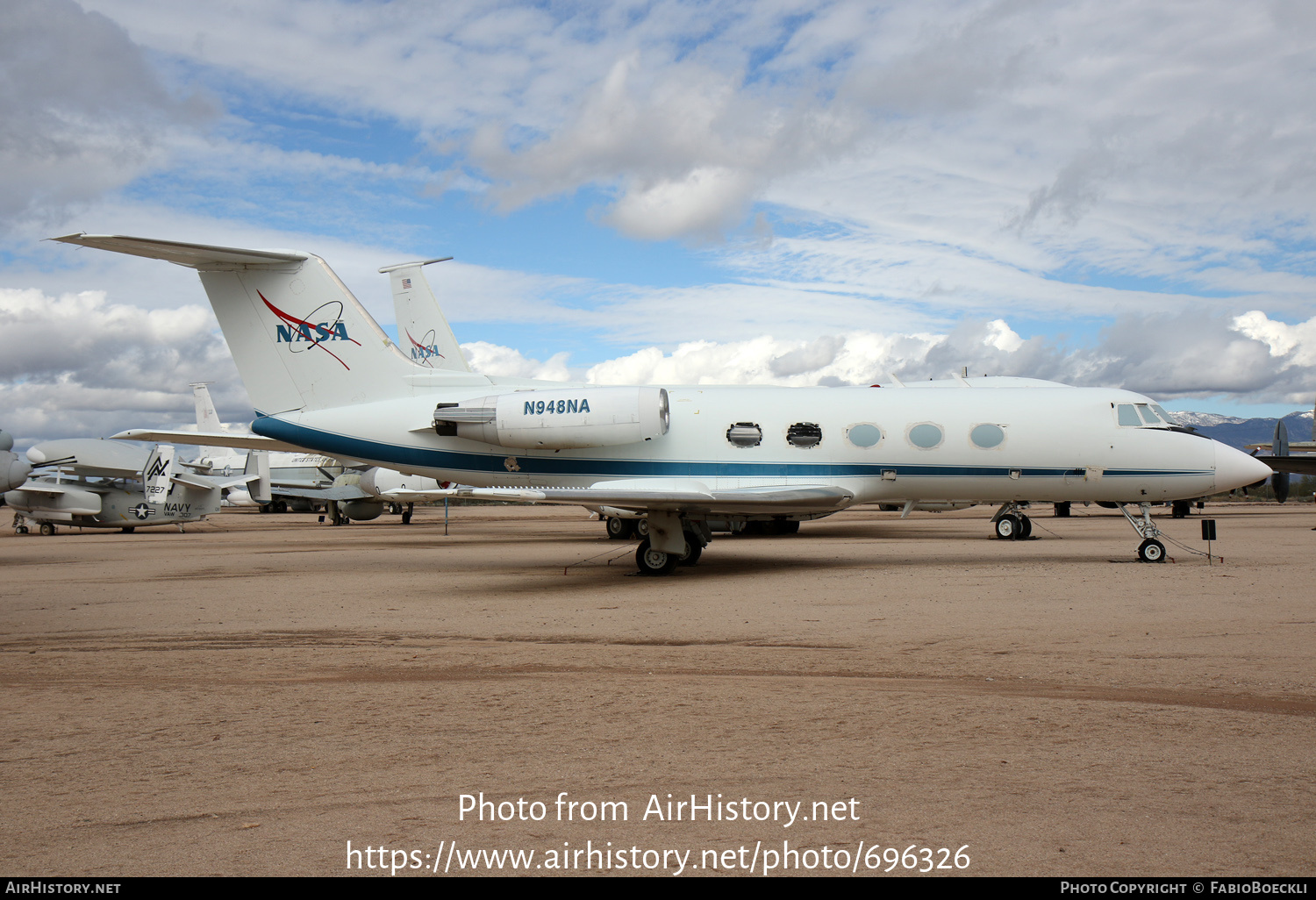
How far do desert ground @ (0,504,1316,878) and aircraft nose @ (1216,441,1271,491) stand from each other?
267 centimetres

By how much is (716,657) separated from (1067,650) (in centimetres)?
303

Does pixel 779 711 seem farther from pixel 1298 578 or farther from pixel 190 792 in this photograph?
pixel 1298 578

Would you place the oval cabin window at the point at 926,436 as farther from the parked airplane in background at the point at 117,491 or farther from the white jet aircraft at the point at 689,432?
the parked airplane in background at the point at 117,491

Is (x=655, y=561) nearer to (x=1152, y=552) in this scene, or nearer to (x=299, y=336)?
(x=299, y=336)

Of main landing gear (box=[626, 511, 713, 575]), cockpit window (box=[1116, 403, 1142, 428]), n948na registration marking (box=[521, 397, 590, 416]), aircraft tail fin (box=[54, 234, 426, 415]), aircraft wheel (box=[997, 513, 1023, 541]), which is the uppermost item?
aircraft tail fin (box=[54, 234, 426, 415])

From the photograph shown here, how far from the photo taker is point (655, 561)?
45.4ft

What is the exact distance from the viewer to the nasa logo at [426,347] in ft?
73.5

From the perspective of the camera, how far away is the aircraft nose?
→ 47.0 ft

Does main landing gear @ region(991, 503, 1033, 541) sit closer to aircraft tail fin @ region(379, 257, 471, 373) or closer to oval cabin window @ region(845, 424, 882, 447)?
oval cabin window @ region(845, 424, 882, 447)

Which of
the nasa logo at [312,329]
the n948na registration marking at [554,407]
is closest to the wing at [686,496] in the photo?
the n948na registration marking at [554,407]

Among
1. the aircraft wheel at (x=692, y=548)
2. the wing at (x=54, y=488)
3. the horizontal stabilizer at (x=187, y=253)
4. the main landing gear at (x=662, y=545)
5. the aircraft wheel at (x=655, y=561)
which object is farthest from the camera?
the wing at (x=54, y=488)

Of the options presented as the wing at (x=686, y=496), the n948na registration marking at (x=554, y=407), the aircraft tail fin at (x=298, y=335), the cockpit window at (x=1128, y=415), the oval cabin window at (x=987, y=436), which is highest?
the aircraft tail fin at (x=298, y=335)

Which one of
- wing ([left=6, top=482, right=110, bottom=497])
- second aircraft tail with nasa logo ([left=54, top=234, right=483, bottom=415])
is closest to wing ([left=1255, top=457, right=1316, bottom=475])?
second aircraft tail with nasa logo ([left=54, top=234, right=483, bottom=415])

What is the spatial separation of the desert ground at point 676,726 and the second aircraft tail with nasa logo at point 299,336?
4330 mm
